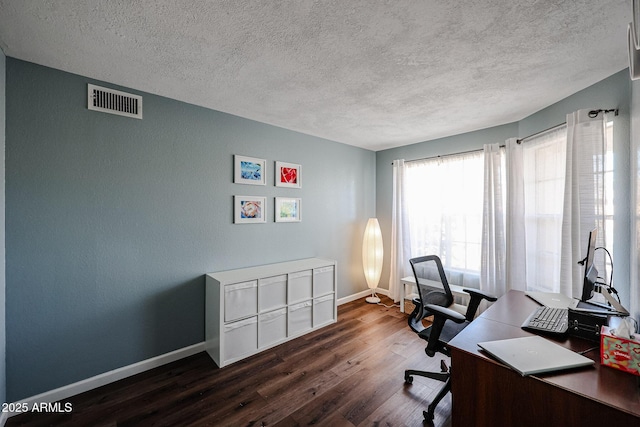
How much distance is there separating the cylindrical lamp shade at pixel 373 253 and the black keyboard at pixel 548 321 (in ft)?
7.86

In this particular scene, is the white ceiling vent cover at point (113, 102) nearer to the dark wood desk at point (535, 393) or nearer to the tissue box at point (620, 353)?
the dark wood desk at point (535, 393)

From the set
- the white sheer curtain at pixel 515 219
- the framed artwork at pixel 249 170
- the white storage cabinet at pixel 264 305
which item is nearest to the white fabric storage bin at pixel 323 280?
the white storage cabinet at pixel 264 305

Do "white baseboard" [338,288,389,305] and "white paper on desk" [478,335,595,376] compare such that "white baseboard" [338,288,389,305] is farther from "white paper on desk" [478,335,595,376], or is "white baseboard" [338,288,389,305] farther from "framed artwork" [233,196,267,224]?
"white paper on desk" [478,335,595,376]

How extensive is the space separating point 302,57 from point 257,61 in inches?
12.8

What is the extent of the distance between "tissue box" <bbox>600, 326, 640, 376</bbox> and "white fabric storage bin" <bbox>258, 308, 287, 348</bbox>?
7.80 ft

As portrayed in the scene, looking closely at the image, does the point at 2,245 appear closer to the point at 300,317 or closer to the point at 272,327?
the point at 272,327

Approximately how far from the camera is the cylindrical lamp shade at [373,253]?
13.1 feet

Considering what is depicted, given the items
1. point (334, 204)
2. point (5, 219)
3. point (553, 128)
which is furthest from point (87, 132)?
point (553, 128)

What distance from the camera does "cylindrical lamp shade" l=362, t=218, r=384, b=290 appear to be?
401 centimetres

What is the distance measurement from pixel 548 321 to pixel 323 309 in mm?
2201

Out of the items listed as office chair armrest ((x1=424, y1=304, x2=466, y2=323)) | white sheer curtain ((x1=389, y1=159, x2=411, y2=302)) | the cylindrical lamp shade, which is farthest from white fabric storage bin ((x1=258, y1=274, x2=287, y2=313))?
white sheer curtain ((x1=389, y1=159, x2=411, y2=302))

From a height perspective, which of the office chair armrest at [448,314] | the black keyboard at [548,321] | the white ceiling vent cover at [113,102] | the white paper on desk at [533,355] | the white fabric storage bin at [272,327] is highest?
the white ceiling vent cover at [113,102]

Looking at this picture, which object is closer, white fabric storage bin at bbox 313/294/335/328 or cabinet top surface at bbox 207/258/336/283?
cabinet top surface at bbox 207/258/336/283

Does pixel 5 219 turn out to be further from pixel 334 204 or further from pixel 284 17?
pixel 334 204
